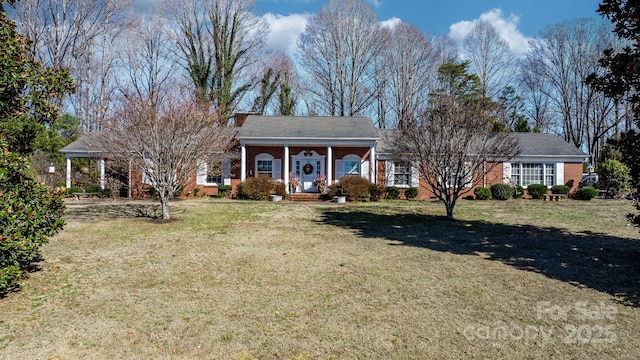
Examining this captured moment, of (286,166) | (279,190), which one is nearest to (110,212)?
(279,190)

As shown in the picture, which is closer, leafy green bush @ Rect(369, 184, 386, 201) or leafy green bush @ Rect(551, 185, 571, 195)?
leafy green bush @ Rect(369, 184, 386, 201)

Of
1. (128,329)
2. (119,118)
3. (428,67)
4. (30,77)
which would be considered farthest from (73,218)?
(428,67)

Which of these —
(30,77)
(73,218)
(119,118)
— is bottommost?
(73,218)

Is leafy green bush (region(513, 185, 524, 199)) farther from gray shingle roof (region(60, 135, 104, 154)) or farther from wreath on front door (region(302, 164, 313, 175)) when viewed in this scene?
gray shingle roof (region(60, 135, 104, 154))

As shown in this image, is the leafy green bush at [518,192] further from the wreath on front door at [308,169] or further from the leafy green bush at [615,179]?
the wreath on front door at [308,169]

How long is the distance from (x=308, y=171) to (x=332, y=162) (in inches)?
62.1

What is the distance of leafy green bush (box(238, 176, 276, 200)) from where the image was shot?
749 inches

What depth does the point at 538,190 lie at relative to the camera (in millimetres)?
21047

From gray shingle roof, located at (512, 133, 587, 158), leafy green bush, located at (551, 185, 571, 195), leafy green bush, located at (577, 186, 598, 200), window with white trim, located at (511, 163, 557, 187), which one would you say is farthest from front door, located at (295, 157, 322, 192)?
leafy green bush, located at (577, 186, 598, 200)

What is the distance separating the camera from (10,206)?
488 centimetres

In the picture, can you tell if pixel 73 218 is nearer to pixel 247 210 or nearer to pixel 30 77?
pixel 247 210

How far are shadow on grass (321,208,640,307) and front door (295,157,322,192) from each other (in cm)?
865

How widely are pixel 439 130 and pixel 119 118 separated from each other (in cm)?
1278

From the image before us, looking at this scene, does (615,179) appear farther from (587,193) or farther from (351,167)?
(351,167)
